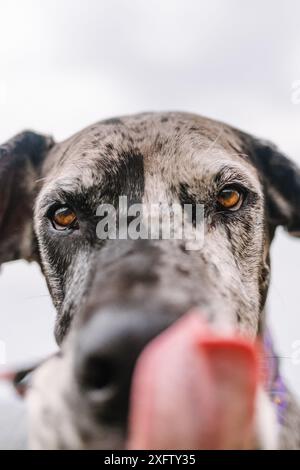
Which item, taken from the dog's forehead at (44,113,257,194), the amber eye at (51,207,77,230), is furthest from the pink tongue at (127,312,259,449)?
the amber eye at (51,207,77,230)

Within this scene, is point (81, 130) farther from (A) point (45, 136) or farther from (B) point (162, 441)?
(B) point (162, 441)

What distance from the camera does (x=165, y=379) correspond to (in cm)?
136

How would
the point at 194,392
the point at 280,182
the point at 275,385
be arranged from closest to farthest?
the point at 194,392, the point at 275,385, the point at 280,182

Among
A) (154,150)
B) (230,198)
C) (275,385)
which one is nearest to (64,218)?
(154,150)

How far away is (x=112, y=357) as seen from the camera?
1550 mm

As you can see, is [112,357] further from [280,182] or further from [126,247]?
[280,182]

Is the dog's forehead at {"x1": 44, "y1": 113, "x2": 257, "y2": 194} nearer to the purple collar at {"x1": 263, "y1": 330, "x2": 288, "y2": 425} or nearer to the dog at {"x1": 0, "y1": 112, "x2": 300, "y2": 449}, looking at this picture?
the dog at {"x1": 0, "y1": 112, "x2": 300, "y2": 449}

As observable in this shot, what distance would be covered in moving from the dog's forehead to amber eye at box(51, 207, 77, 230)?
0.63ft

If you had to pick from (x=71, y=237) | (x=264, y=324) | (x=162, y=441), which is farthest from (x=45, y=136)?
(x=162, y=441)

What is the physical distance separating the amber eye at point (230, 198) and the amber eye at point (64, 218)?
0.98 metres

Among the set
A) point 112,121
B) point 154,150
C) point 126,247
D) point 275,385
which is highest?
point 112,121

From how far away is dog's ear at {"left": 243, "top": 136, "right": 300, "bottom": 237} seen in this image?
4211mm

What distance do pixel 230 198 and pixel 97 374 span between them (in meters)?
1.99

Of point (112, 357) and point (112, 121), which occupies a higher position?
point (112, 121)
